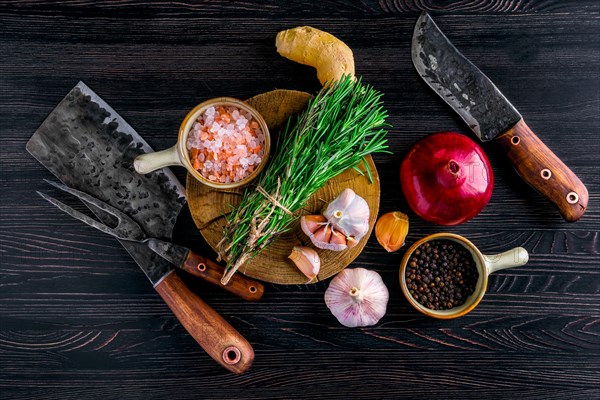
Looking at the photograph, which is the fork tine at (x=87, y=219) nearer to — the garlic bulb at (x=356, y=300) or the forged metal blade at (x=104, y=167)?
the forged metal blade at (x=104, y=167)

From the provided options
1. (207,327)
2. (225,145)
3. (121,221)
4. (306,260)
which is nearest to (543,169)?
(306,260)

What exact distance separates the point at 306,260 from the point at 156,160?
0.38 metres

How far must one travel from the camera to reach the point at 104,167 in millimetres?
1260

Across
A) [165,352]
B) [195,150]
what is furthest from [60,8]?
[165,352]

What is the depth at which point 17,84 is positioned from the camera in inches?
51.5

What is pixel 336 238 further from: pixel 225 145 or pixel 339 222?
pixel 225 145

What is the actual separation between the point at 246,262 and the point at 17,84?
28.1 inches

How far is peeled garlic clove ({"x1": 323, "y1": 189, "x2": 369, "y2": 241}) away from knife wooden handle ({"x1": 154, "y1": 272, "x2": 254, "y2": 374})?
1.13 feet

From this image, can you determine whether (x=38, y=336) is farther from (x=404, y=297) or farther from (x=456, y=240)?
(x=456, y=240)

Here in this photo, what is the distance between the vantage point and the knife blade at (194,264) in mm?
1211

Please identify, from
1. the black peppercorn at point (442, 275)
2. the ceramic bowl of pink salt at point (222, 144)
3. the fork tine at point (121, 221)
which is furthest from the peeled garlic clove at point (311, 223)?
the fork tine at point (121, 221)

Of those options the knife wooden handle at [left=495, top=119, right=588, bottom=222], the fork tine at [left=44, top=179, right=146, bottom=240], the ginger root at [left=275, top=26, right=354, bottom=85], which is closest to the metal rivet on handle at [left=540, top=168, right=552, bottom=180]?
the knife wooden handle at [left=495, top=119, right=588, bottom=222]

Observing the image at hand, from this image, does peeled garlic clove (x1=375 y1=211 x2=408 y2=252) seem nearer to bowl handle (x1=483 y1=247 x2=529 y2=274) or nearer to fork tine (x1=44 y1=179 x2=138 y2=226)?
bowl handle (x1=483 y1=247 x2=529 y2=274)

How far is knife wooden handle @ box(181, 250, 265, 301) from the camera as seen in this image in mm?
1217
